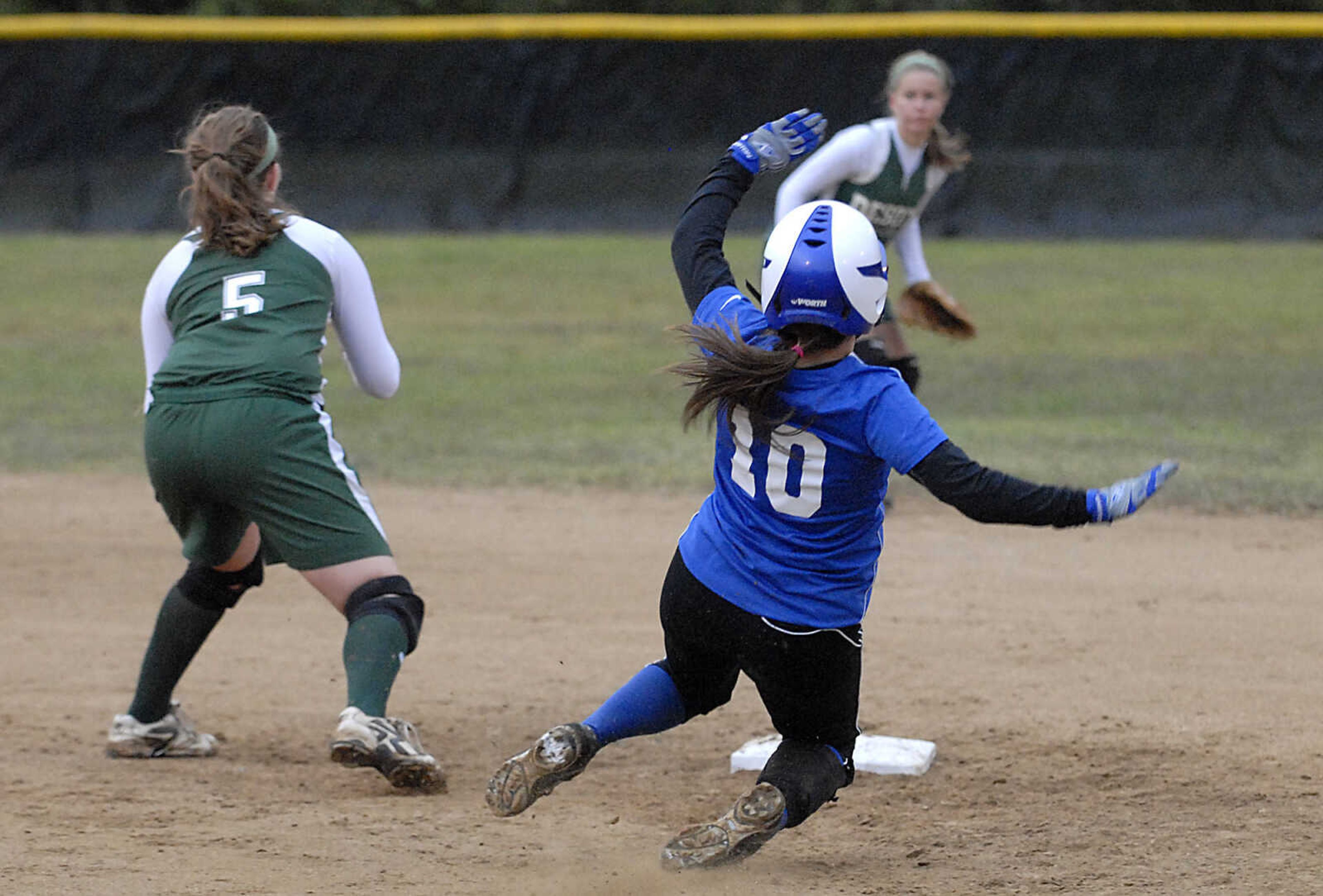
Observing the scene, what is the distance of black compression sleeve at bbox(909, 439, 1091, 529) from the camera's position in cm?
299

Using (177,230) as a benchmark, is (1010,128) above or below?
above

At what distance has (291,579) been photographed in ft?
21.7

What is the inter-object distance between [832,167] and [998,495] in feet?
12.0

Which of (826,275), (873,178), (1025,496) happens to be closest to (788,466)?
(826,275)

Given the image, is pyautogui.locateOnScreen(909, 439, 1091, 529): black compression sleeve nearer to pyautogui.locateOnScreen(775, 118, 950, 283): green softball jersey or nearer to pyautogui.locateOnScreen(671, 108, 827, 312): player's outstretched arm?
pyautogui.locateOnScreen(671, 108, 827, 312): player's outstretched arm

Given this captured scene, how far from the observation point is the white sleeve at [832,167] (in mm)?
6410

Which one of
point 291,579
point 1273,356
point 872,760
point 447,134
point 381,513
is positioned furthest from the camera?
point 447,134

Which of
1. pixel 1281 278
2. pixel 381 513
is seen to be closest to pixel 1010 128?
pixel 1281 278

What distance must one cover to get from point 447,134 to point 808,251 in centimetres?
1619

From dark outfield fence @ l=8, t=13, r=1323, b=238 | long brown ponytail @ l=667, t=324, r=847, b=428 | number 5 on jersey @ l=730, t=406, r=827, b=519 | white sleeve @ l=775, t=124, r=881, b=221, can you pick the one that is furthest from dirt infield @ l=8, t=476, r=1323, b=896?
dark outfield fence @ l=8, t=13, r=1323, b=238

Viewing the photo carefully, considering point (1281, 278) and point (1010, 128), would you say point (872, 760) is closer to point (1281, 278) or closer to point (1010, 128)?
point (1281, 278)

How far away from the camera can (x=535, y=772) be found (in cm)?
337

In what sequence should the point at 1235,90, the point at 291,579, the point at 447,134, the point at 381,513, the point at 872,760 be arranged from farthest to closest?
the point at 447,134 < the point at 1235,90 < the point at 381,513 < the point at 291,579 < the point at 872,760

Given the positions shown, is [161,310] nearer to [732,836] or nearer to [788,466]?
[788,466]
